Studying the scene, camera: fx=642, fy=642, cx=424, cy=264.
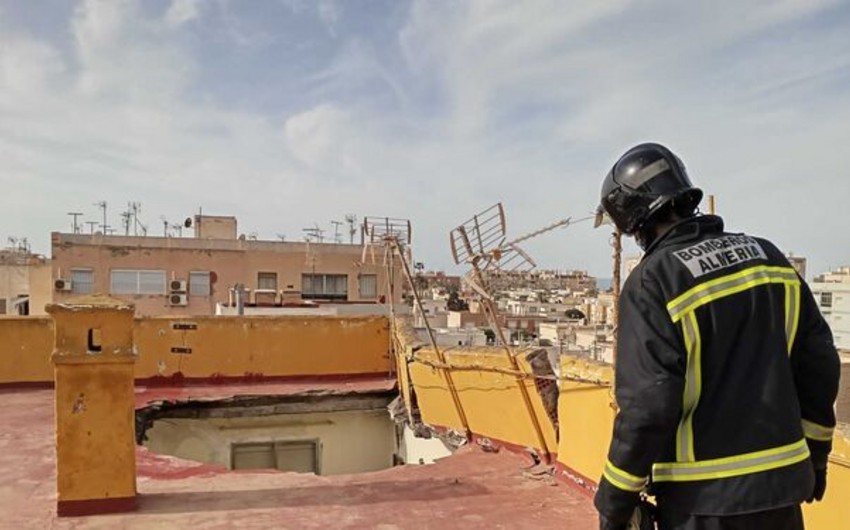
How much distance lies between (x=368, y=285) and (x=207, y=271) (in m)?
6.88

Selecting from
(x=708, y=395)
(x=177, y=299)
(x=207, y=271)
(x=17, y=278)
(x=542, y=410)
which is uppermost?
(x=17, y=278)

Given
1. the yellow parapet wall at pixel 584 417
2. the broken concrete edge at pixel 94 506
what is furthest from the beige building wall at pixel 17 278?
the yellow parapet wall at pixel 584 417

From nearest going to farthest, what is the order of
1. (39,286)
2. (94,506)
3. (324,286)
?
(94,506), (324,286), (39,286)

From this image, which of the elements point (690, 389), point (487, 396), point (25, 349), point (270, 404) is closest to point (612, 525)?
point (690, 389)

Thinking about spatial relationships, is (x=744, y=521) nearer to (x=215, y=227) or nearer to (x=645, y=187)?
(x=645, y=187)

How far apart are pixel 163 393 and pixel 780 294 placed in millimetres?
8696

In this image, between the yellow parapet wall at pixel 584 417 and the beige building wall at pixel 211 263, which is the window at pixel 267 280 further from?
the yellow parapet wall at pixel 584 417

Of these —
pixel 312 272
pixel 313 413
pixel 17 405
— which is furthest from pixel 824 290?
pixel 17 405

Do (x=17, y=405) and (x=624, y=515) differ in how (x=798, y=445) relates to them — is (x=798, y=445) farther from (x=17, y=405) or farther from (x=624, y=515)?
(x=17, y=405)

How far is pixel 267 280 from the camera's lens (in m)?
27.5

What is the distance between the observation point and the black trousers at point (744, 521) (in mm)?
2010

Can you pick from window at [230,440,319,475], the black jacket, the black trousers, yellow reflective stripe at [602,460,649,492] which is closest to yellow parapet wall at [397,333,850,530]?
the black trousers

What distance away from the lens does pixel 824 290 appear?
128 feet

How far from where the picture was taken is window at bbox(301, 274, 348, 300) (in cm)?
2803
